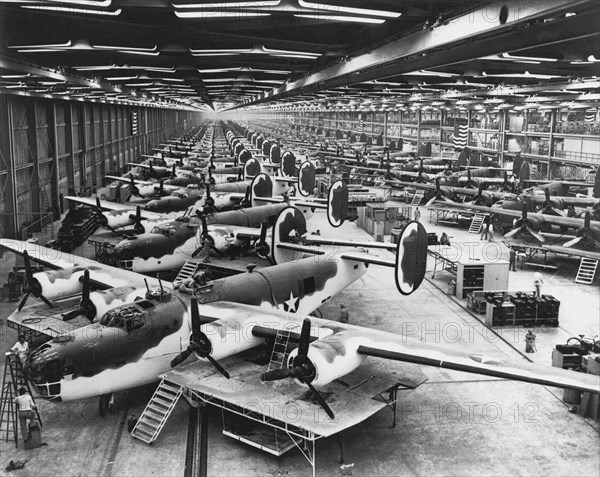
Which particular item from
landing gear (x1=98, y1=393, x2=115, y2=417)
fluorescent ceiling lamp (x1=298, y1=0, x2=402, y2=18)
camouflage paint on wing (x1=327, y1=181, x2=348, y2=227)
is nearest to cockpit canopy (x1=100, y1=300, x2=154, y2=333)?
landing gear (x1=98, y1=393, x2=115, y2=417)

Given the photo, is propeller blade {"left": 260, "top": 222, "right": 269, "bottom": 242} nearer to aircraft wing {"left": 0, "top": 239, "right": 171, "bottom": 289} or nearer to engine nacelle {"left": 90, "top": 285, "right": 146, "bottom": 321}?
aircraft wing {"left": 0, "top": 239, "right": 171, "bottom": 289}

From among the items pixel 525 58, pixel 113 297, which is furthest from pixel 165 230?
pixel 525 58

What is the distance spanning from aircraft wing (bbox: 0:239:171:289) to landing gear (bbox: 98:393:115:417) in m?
5.87

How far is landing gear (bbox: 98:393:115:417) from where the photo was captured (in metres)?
21.5

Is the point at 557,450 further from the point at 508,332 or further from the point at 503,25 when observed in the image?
the point at 503,25

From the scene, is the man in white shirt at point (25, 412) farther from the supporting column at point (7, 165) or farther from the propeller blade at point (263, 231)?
the supporting column at point (7, 165)

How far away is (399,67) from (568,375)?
10.4 metres

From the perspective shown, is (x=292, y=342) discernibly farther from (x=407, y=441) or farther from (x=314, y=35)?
(x=314, y=35)

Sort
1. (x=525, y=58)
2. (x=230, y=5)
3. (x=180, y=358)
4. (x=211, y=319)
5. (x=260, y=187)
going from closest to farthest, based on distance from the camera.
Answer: (x=230, y=5) < (x=525, y=58) < (x=180, y=358) < (x=211, y=319) < (x=260, y=187)

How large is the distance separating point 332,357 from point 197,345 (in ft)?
15.4

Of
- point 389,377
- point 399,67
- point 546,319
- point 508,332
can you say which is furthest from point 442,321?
point 399,67

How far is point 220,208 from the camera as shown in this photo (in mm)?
48656

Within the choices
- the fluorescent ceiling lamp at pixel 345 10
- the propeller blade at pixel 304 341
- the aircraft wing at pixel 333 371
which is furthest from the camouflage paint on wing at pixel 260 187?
the fluorescent ceiling lamp at pixel 345 10

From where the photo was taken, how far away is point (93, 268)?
29594mm
